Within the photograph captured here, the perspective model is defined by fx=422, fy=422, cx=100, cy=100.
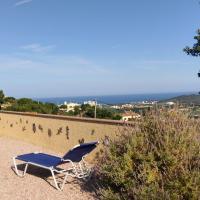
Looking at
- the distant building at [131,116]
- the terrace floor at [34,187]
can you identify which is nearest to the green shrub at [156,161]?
the distant building at [131,116]

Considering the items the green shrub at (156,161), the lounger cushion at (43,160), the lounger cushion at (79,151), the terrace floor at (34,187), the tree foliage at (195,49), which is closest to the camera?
the green shrub at (156,161)

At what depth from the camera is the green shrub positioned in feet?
15.7

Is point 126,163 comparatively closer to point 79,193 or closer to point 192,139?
point 192,139

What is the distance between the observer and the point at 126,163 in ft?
17.7

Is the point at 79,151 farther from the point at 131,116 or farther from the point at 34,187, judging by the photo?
the point at 131,116

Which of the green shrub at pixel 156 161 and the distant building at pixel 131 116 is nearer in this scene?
the green shrub at pixel 156 161

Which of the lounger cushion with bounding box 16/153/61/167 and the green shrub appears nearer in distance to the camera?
the green shrub

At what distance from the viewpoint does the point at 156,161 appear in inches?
209

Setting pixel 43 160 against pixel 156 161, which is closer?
pixel 156 161

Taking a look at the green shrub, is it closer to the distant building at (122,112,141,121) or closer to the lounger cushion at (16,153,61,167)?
the distant building at (122,112,141,121)

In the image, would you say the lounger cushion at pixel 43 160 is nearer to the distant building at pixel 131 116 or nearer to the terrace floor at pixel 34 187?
the terrace floor at pixel 34 187

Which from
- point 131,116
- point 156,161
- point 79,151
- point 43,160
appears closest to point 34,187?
point 43,160

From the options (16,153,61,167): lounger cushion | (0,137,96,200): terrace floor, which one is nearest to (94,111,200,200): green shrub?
(0,137,96,200): terrace floor

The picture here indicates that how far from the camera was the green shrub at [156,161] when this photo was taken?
15.7 ft
